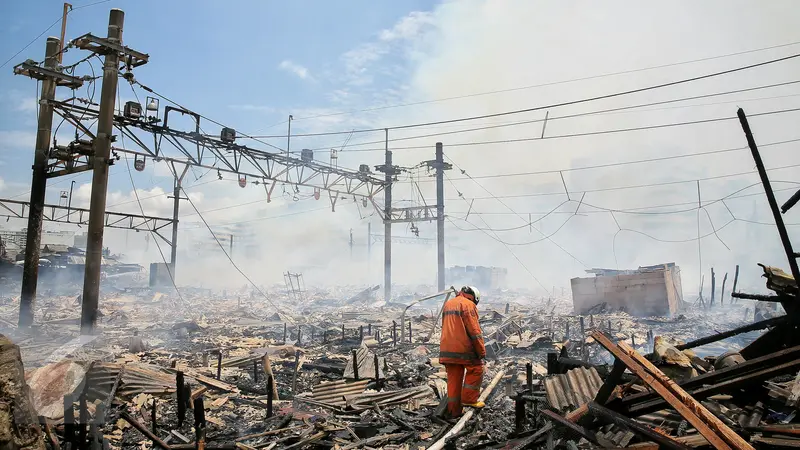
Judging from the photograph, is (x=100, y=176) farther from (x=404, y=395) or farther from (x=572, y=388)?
(x=572, y=388)

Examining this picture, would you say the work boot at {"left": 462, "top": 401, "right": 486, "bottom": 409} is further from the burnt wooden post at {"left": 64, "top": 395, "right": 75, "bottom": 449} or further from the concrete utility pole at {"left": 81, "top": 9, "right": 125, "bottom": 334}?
the concrete utility pole at {"left": 81, "top": 9, "right": 125, "bottom": 334}

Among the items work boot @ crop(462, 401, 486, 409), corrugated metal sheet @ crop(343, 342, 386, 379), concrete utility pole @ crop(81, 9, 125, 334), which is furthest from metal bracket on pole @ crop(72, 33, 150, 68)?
work boot @ crop(462, 401, 486, 409)

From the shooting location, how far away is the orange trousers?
20.0ft

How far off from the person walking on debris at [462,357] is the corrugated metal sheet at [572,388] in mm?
1047

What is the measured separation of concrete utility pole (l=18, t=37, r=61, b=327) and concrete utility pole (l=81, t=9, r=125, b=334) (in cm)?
268

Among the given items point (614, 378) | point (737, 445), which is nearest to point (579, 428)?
point (614, 378)

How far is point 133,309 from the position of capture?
23.1 m

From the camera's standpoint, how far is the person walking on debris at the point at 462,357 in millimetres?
6098

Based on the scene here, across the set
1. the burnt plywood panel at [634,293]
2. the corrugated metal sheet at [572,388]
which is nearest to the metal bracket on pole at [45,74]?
the corrugated metal sheet at [572,388]

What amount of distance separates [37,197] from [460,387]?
13020 millimetres

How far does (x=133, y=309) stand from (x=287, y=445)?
22485mm

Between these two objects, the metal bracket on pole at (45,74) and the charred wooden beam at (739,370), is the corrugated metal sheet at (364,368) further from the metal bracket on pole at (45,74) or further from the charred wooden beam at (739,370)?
the metal bracket on pole at (45,74)

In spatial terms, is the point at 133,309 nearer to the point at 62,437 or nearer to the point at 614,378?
the point at 62,437

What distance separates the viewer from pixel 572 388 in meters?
5.23
